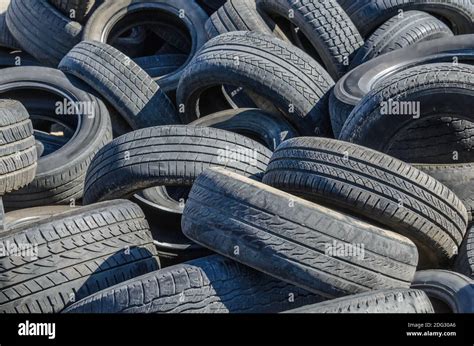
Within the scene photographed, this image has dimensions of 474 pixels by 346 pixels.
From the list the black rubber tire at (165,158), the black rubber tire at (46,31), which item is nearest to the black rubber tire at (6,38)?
the black rubber tire at (46,31)

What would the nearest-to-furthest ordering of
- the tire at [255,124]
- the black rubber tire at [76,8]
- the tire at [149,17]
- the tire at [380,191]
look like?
the tire at [380,191]
the tire at [255,124]
the tire at [149,17]
the black rubber tire at [76,8]

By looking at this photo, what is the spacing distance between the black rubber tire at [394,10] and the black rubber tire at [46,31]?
2.06m

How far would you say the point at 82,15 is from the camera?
6668 mm

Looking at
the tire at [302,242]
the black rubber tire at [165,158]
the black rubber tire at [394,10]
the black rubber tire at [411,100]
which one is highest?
the black rubber tire at [394,10]

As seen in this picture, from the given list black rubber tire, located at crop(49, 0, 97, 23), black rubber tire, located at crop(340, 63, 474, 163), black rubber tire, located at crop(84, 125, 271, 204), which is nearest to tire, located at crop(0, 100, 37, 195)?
black rubber tire, located at crop(84, 125, 271, 204)

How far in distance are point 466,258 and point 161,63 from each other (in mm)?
3225

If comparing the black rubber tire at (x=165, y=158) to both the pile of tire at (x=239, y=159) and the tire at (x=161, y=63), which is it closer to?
the pile of tire at (x=239, y=159)

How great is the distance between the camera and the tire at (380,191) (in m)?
→ 4.00

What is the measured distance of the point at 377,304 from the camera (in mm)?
3553

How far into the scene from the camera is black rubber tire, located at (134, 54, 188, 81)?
6.54 metres

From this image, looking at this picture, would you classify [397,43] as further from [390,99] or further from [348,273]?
[348,273]

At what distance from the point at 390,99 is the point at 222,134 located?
923 millimetres

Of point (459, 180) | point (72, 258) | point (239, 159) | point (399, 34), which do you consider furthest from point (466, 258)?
point (399, 34)
